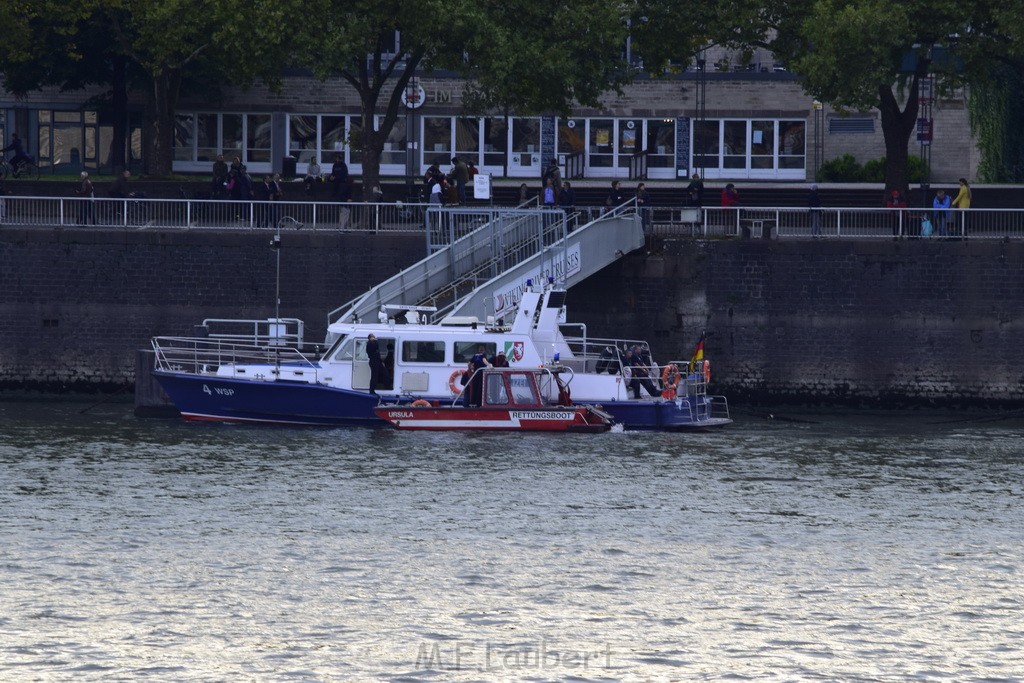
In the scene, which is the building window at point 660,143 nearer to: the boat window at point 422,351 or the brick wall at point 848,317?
the brick wall at point 848,317

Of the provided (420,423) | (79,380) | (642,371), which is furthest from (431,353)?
(79,380)

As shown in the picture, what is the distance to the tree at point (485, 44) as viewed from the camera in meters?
47.6

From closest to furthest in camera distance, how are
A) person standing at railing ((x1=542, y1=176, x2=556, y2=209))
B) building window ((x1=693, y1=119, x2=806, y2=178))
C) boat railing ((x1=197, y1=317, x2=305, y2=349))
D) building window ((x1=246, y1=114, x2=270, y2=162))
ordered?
boat railing ((x1=197, y1=317, x2=305, y2=349)) < person standing at railing ((x1=542, y1=176, x2=556, y2=209)) < building window ((x1=693, y1=119, x2=806, y2=178)) < building window ((x1=246, y1=114, x2=270, y2=162))

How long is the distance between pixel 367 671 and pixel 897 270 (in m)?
24.9

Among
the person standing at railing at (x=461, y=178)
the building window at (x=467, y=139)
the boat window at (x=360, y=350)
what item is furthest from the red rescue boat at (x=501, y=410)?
the building window at (x=467, y=139)

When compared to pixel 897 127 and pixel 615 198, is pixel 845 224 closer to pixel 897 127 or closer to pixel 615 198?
pixel 897 127

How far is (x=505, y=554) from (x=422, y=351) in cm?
1059

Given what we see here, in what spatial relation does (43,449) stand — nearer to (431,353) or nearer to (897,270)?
(431,353)

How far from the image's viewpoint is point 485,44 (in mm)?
47719

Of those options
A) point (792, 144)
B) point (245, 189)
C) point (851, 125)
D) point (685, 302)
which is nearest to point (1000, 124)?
point (851, 125)

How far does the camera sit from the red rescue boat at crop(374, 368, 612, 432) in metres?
38.4

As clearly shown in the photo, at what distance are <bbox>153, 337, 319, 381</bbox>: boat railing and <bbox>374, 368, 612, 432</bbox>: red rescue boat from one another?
2405mm

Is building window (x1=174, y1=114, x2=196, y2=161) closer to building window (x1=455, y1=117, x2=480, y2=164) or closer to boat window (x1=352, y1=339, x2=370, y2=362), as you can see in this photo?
building window (x1=455, y1=117, x2=480, y2=164)

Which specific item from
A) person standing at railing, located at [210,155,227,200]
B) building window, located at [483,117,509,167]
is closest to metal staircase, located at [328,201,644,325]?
person standing at railing, located at [210,155,227,200]
